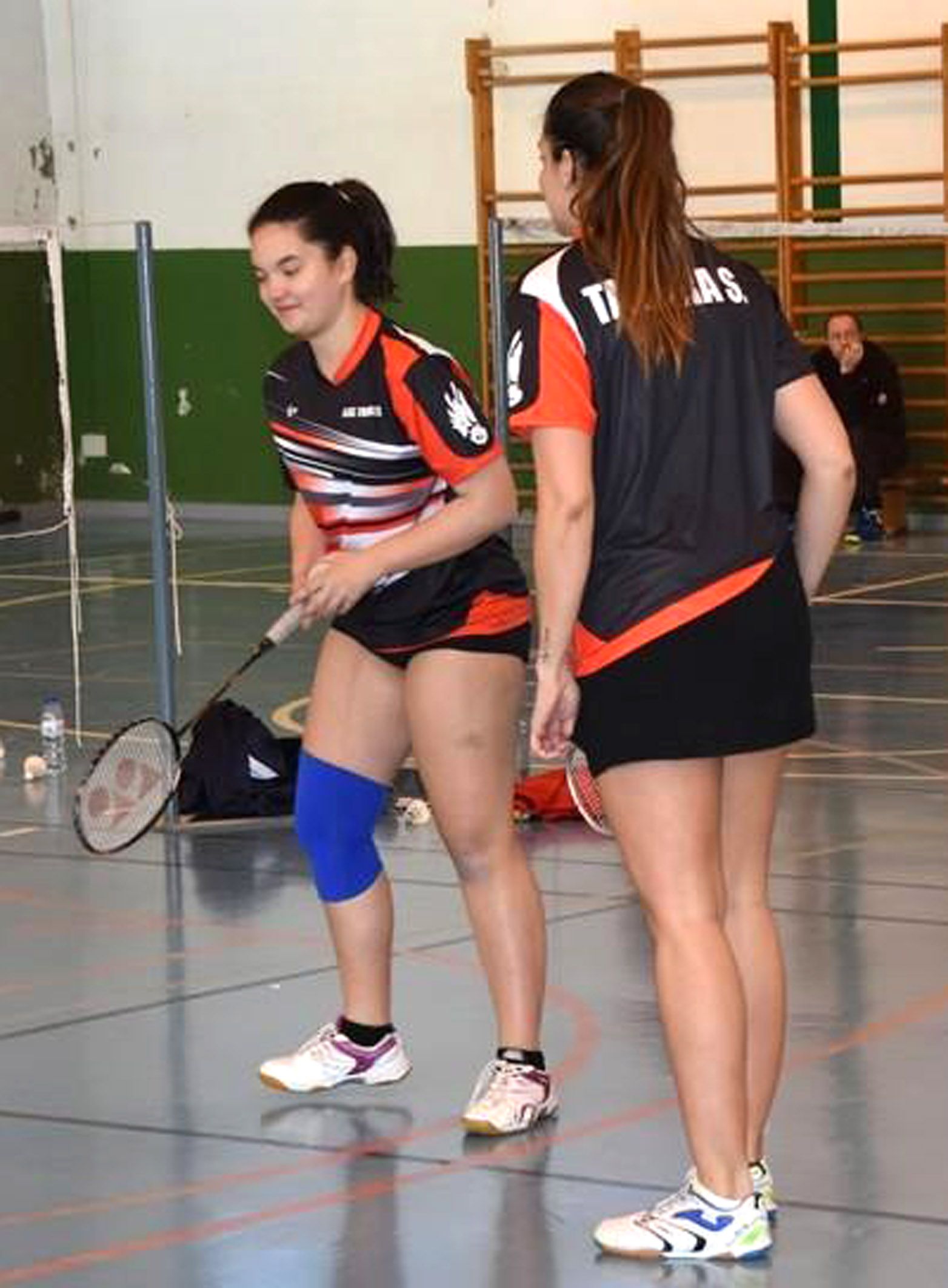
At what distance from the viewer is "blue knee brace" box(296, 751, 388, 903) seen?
556 cm

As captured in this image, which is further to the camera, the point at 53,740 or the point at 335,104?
the point at 335,104

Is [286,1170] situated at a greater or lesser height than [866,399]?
lesser

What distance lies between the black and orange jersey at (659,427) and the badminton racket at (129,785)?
1903 mm

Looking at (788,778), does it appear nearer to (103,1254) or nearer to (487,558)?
(487,558)

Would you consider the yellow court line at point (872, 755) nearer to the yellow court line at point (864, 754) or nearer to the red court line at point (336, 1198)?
the yellow court line at point (864, 754)

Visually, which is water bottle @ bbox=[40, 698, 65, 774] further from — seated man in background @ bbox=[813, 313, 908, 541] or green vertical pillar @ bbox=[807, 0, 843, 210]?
green vertical pillar @ bbox=[807, 0, 843, 210]

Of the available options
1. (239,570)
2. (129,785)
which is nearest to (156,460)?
(129,785)

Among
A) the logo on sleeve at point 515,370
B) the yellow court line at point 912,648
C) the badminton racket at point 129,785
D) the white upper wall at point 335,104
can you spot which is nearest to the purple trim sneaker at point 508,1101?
the badminton racket at point 129,785

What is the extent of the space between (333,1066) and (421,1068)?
233 mm

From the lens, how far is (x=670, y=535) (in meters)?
4.45

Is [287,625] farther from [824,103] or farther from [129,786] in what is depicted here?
[824,103]

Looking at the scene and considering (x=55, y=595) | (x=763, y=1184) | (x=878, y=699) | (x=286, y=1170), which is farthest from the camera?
(x=55, y=595)

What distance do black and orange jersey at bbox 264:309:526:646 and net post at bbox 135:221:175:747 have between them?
3.53 metres

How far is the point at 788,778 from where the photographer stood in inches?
378
